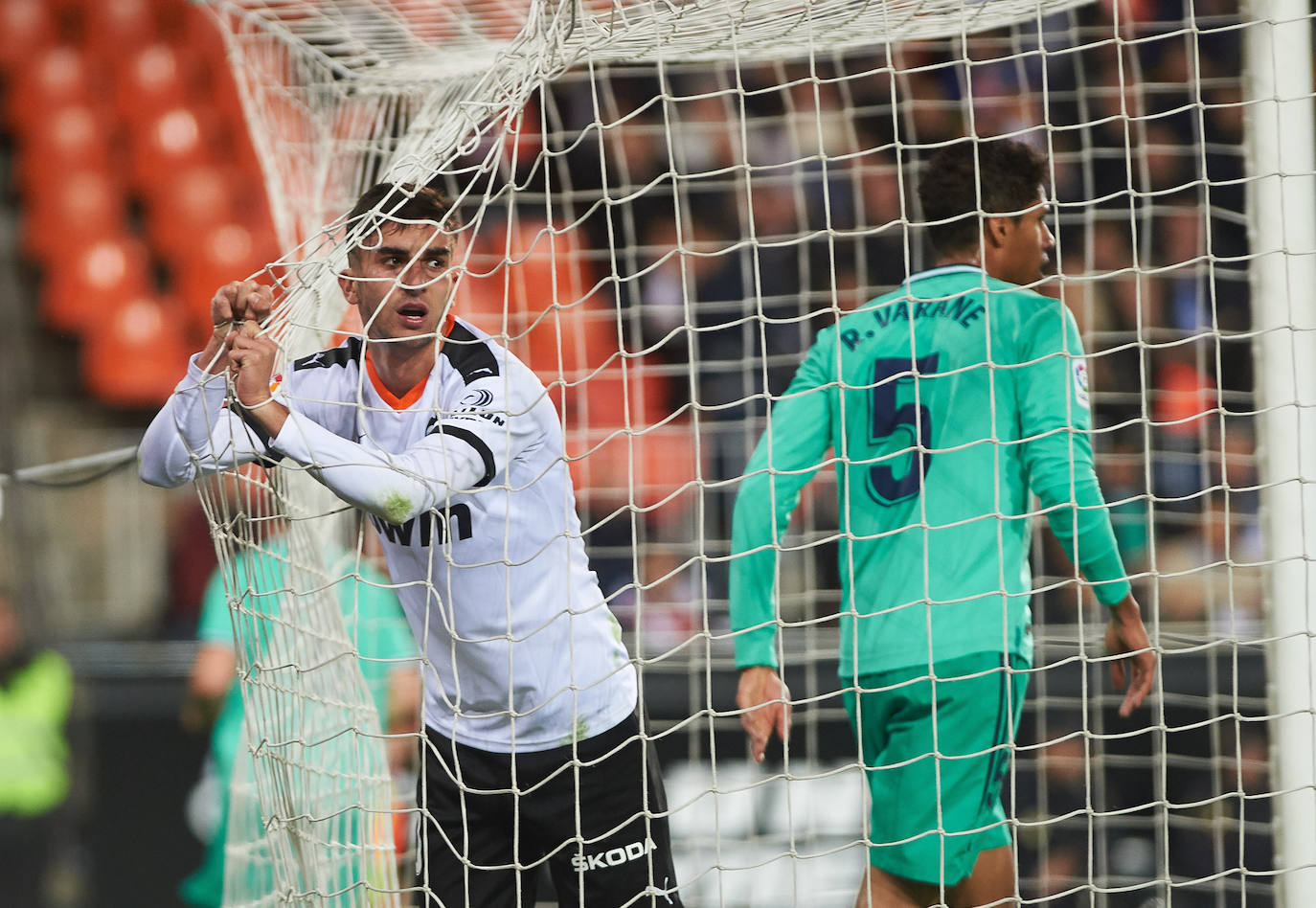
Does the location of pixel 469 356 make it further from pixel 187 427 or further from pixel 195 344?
pixel 195 344

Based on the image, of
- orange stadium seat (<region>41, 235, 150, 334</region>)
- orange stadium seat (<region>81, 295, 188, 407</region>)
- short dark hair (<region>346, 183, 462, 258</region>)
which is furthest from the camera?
orange stadium seat (<region>41, 235, 150, 334</region>)

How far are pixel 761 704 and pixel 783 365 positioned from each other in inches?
87.0

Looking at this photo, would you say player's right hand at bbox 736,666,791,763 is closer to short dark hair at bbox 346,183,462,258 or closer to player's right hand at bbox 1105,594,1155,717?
player's right hand at bbox 1105,594,1155,717

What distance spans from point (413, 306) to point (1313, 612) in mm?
1802

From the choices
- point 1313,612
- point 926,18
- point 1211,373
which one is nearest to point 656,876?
point 1313,612

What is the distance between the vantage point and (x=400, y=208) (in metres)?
1.89

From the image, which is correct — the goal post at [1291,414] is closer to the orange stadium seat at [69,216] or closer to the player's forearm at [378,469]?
the player's forearm at [378,469]

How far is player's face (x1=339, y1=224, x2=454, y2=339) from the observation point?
1834 millimetres

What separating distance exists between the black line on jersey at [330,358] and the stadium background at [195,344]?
5.59 feet

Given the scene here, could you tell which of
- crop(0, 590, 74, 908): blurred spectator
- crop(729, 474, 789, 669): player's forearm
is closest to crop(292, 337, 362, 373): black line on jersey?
crop(729, 474, 789, 669): player's forearm

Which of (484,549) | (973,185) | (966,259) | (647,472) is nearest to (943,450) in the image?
(966,259)

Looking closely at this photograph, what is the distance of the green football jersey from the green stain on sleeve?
626 millimetres

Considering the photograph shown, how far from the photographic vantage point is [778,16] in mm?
2260

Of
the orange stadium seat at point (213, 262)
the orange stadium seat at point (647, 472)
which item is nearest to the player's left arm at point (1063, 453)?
the orange stadium seat at point (647, 472)
